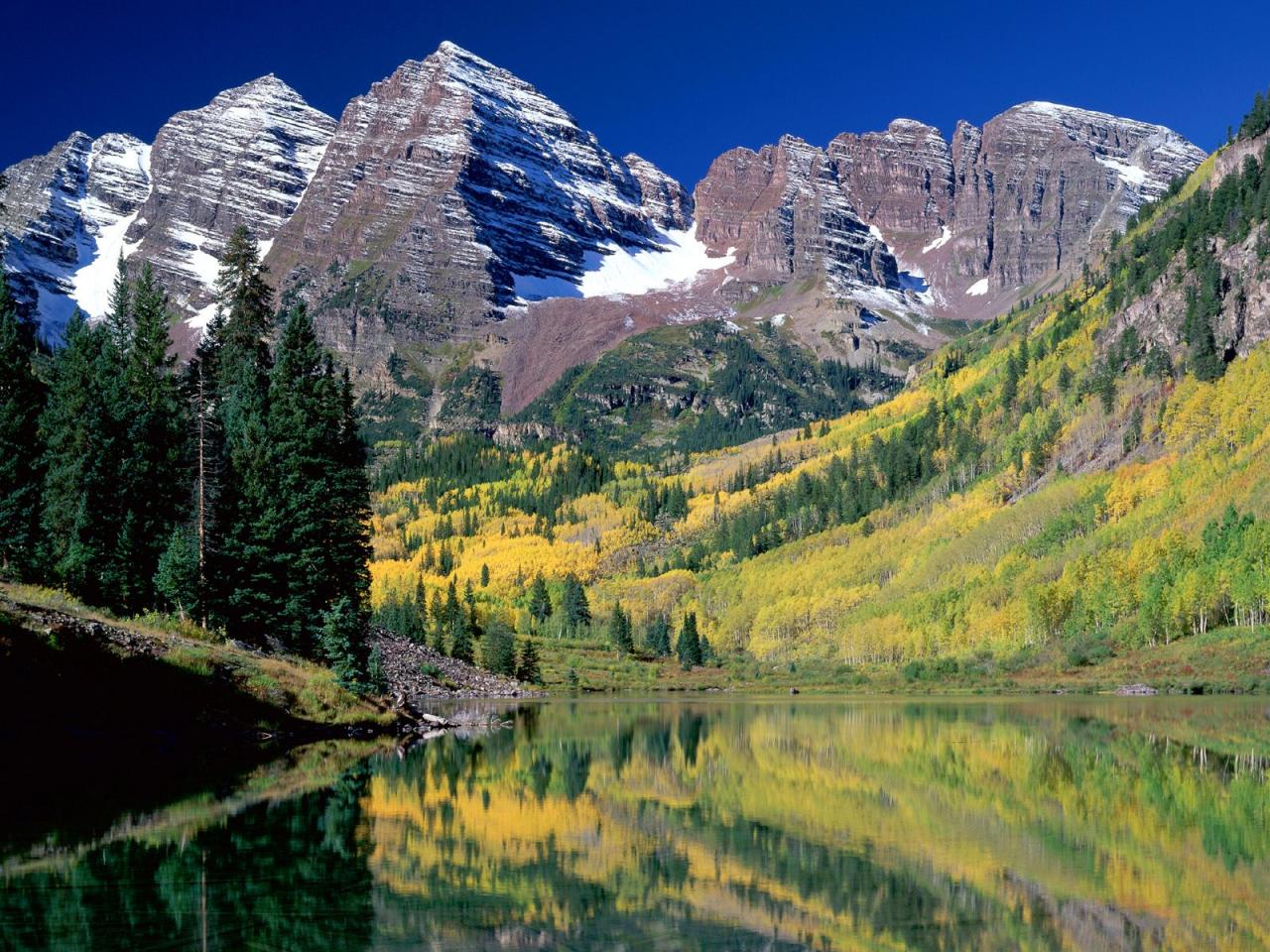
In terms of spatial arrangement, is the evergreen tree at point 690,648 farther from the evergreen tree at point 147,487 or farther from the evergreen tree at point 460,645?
the evergreen tree at point 147,487

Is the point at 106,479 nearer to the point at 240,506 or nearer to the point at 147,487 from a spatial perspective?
the point at 147,487

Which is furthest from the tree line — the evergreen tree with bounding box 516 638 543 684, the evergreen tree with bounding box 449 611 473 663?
the evergreen tree with bounding box 516 638 543 684

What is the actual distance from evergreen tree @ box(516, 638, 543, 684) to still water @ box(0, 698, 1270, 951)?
105514mm

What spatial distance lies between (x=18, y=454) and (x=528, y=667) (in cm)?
10100

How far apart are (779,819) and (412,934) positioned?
17.1 metres

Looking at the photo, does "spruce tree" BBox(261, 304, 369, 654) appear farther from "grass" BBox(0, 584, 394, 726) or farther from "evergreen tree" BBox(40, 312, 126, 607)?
"evergreen tree" BBox(40, 312, 126, 607)

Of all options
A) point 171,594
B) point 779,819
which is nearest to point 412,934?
point 779,819

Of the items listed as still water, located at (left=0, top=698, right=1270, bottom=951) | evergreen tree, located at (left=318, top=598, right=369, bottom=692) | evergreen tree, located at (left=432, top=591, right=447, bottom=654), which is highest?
evergreen tree, located at (left=432, top=591, right=447, bottom=654)

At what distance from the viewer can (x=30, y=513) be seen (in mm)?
64062

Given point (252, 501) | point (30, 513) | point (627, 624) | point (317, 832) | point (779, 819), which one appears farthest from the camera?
point (627, 624)

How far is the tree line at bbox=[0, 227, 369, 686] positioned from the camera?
62.2m

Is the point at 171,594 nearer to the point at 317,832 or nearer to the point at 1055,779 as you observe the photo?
the point at 317,832

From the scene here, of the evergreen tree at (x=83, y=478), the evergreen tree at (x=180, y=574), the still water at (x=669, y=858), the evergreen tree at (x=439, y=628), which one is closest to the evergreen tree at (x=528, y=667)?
the evergreen tree at (x=439, y=628)

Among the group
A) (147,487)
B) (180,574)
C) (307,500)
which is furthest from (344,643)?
(147,487)
